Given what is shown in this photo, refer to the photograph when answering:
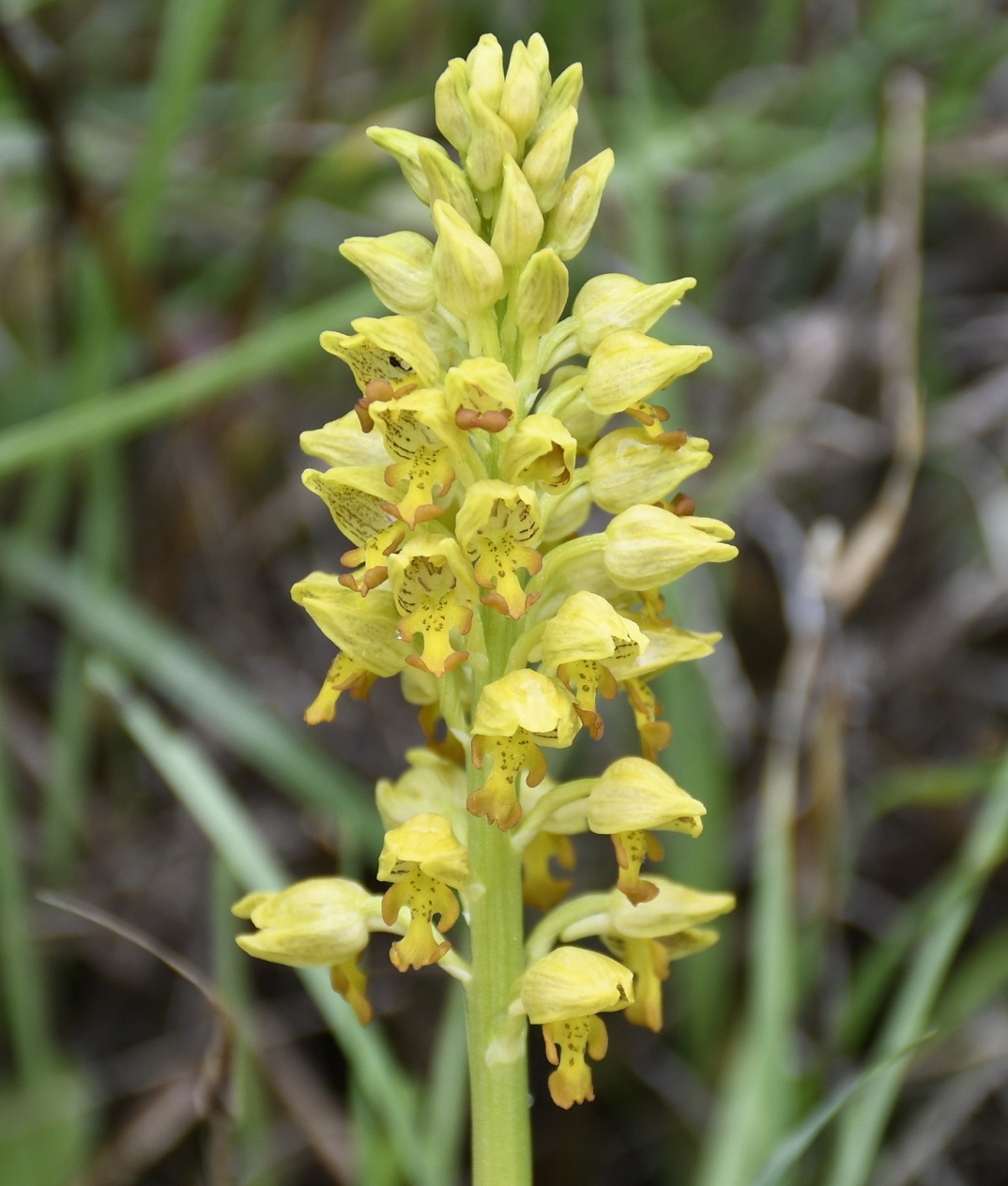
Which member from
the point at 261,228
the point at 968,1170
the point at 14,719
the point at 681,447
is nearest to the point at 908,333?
the point at 681,447

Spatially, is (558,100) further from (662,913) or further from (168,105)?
(168,105)

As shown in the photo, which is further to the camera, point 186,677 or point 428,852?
point 186,677

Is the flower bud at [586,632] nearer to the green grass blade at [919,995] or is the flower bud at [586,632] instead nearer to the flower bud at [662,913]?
the flower bud at [662,913]

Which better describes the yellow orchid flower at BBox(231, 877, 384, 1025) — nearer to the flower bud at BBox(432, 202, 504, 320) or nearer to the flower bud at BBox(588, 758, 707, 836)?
the flower bud at BBox(588, 758, 707, 836)

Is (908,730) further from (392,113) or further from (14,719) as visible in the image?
(14,719)

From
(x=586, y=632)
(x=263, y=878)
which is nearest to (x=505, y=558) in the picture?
(x=586, y=632)

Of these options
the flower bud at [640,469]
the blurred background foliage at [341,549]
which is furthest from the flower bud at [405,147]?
the blurred background foliage at [341,549]
